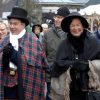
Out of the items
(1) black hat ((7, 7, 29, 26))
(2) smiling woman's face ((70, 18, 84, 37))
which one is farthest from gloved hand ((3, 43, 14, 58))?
(2) smiling woman's face ((70, 18, 84, 37))

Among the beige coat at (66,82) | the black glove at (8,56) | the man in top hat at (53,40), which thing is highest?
the man in top hat at (53,40)

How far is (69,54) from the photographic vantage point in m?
6.38

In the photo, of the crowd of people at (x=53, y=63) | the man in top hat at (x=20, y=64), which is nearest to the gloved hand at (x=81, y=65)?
the crowd of people at (x=53, y=63)

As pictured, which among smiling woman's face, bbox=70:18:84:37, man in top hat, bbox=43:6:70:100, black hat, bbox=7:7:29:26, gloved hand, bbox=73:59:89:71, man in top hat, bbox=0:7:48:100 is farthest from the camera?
man in top hat, bbox=43:6:70:100

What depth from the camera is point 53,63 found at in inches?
261

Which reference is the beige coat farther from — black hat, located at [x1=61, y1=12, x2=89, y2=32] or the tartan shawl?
the tartan shawl

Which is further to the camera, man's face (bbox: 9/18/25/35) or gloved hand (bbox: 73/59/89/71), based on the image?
man's face (bbox: 9/18/25/35)

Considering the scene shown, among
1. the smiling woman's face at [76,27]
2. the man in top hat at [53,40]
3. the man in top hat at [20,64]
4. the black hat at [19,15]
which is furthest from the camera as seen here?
the man in top hat at [53,40]

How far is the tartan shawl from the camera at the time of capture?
7213 mm

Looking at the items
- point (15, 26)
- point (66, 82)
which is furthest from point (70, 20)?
point (15, 26)

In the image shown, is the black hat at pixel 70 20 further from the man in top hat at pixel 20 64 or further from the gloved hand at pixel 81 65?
the man in top hat at pixel 20 64

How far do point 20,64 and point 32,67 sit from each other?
23 centimetres

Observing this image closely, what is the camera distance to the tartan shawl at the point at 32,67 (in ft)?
23.7

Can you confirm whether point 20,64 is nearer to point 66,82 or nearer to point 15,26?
point 15,26
